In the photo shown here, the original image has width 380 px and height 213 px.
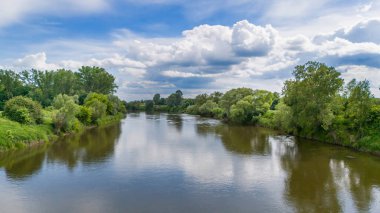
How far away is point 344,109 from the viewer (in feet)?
143

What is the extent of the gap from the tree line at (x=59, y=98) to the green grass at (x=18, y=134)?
5.30 feet

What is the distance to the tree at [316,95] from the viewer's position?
4178 cm

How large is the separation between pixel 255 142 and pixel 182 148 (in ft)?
39.1

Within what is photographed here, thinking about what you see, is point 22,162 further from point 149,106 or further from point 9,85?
point 149,106

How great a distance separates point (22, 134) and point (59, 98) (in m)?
18.1

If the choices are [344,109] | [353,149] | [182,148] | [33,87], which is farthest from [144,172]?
[33,87]

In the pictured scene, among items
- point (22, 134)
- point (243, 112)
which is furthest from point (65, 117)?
point (243, 112)

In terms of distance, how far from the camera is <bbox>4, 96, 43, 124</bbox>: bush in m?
37.4

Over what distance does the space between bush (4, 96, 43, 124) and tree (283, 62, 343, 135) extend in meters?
35.8

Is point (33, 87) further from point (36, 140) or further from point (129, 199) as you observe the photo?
point (129, 199)

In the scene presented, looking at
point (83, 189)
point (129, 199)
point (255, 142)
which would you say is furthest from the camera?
point (255, 142)

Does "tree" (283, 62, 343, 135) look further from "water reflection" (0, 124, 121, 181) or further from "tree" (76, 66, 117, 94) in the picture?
"tree" (76, 66, 117, 94)

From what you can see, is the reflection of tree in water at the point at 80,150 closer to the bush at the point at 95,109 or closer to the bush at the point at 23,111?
the bush at the point at 23,111

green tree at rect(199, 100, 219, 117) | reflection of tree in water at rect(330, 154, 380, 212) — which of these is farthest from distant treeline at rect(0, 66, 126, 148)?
green tree at rect(199, 100, 219, 117)
